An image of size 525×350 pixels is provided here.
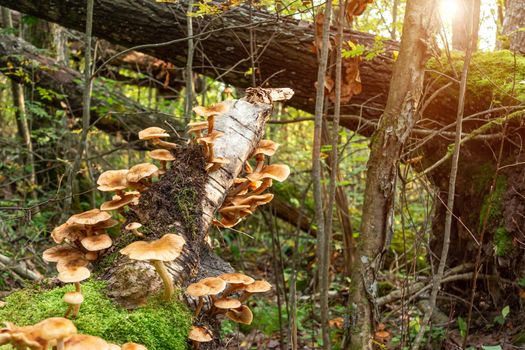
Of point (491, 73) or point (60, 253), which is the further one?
point (491, 73)

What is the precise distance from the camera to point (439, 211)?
18.2 feet

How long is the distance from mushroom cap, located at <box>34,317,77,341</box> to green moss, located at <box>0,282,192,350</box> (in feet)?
2.05

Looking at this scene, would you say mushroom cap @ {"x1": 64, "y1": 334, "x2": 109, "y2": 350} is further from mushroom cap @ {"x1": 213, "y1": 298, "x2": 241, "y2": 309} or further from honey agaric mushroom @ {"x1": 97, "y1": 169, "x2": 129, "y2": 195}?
honey agaric mushroom @ {"x1": 97, "y1": 169, "x2": 129, "y2": 195}

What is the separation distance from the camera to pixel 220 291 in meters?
2.71

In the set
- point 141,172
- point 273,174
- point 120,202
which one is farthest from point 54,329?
point 273,174

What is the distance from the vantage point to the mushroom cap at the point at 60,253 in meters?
2.83

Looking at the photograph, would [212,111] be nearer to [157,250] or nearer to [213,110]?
[213,110]

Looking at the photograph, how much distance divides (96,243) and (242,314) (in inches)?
41.9

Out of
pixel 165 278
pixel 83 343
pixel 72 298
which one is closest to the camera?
pixel 83 343

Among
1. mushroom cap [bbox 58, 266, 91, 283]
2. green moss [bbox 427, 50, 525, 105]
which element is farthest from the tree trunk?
mushroom cap [bbox 58, 266, 91, 283]

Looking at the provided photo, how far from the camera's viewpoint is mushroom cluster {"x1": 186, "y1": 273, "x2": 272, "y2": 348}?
2648 mm

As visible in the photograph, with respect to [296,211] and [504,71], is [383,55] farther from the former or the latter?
[296,211]

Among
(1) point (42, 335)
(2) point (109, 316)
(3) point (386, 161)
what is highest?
(3) point (386, 161)

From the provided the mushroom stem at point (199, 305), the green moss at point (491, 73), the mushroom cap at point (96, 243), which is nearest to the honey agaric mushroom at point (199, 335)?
the mushroom stem at point (199, 305)
